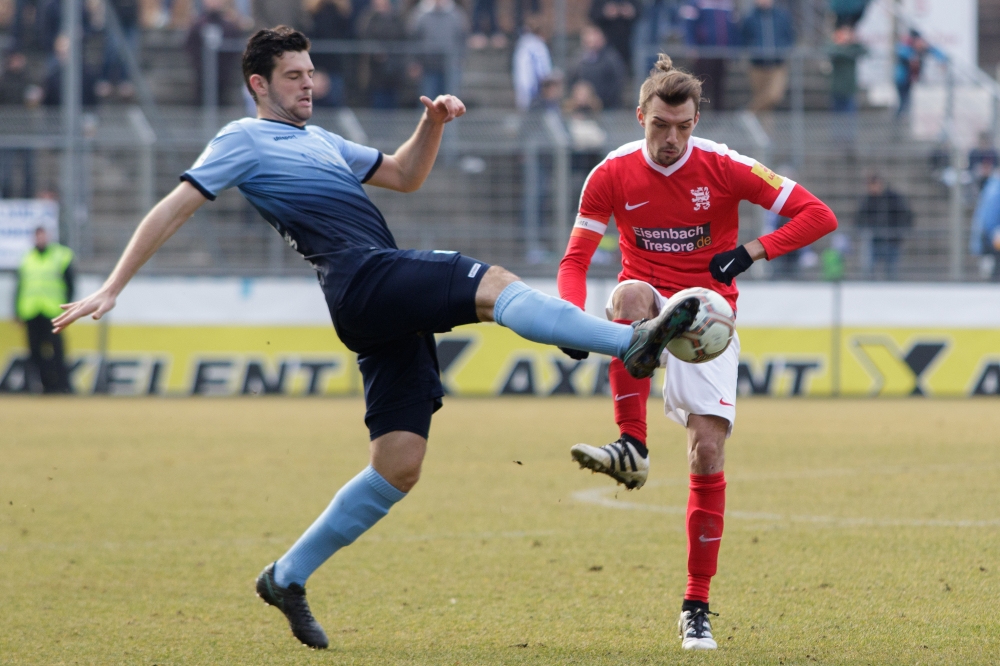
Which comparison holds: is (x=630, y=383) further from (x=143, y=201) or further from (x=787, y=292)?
(x=143, y=201)

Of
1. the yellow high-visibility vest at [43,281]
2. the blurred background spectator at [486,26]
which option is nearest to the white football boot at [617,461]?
the yellow high-visibility vest at [43,281]

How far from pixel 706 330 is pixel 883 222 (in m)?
15.1

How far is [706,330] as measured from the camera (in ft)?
14.6

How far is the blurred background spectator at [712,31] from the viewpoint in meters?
20.9

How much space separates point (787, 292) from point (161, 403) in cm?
783

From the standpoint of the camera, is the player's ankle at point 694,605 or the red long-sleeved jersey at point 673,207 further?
the red long-sleeved jersey at point 673,207

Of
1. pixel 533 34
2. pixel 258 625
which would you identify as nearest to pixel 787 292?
pixel 533 34

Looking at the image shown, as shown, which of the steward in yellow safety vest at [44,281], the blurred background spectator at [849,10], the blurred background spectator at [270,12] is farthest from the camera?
the blurred background spectator at [270,12]

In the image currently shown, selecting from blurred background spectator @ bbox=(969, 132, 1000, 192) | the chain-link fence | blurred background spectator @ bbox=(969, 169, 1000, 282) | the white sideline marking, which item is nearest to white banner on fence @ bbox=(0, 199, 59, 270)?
the chain-link fence

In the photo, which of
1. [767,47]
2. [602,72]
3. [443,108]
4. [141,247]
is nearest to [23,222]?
[602,72]

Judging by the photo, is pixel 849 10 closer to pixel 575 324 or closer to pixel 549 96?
pixel 549 96

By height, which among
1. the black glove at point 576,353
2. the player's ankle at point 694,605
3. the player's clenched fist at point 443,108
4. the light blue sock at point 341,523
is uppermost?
the player's clenched fist at point 443,108

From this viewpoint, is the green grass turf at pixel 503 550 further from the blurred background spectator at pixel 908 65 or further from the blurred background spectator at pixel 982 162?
the blurred background spectator at pixel 908 65

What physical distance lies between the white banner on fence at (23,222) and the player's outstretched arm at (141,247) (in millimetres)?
14521
